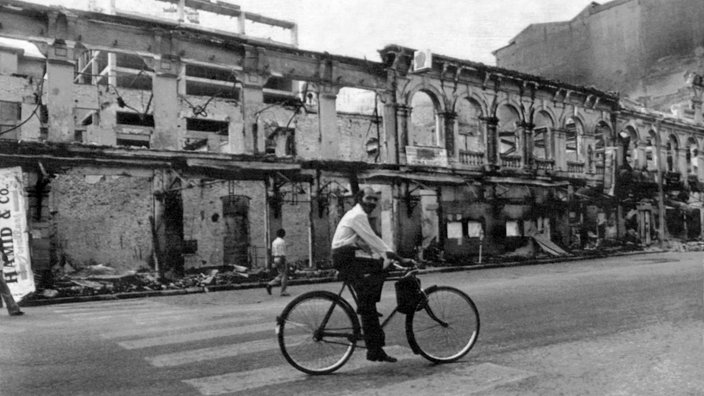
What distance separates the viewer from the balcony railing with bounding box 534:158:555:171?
30891 millimetres

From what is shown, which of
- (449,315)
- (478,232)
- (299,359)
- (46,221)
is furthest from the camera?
(478,232)

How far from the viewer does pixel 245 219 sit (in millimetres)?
25953

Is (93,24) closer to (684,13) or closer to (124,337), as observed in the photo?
(124,337)

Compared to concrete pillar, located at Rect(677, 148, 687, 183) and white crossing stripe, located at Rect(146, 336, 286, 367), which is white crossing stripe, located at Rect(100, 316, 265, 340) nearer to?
white crossing stripe, located at Rect(146, 336, 286, 367)

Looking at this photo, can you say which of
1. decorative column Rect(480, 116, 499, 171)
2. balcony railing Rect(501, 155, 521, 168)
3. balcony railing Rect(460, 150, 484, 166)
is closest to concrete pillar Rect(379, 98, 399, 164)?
balcony railing Rect(460, 150, 484, 166)

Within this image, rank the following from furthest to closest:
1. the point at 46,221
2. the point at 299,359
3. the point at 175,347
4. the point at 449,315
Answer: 1. the point at 46,221
2. the point at 175,347
3. the point at 449,315
4. the point at 299,359

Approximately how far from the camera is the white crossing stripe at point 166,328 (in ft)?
27.2

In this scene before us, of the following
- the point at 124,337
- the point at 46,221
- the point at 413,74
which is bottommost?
the point at 124,337

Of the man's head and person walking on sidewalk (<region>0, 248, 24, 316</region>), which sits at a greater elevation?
the man's head

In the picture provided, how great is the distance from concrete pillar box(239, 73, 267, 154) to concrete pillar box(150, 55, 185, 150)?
233 centimetres

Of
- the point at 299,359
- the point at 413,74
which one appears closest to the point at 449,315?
the point at 299,359

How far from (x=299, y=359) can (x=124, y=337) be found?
3631mm

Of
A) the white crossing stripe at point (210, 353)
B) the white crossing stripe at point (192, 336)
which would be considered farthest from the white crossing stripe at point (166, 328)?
the white crossing stripe at point (210, 353)

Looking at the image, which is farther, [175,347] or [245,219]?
[245,219]
